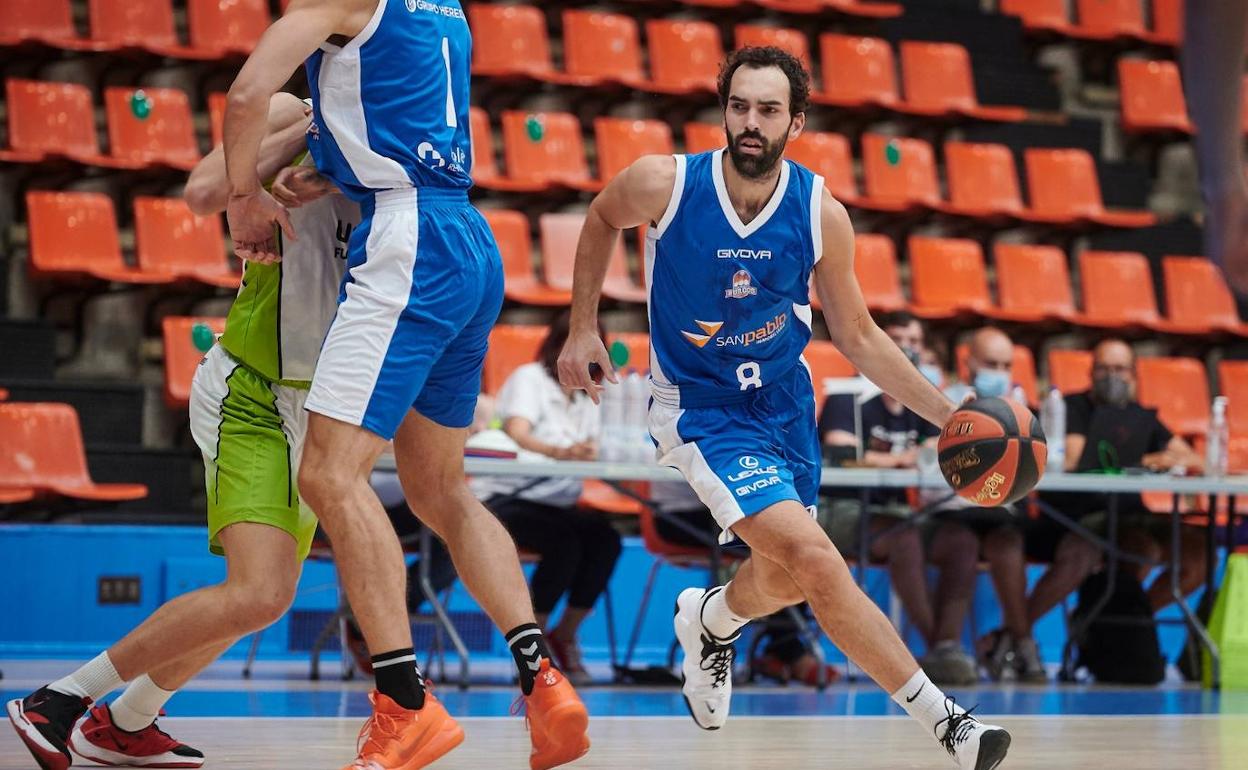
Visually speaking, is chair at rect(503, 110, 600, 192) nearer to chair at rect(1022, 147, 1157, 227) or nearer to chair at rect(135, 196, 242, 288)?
chair at rect(135, 196, 242, 288)

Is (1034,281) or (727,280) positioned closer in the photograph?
(727,280)

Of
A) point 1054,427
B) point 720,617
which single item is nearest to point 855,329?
point 720,617

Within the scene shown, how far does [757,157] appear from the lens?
351 centimetres

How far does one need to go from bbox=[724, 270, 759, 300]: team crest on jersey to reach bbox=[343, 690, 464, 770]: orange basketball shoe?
1231 millimetres

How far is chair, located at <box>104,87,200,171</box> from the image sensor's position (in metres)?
8.39

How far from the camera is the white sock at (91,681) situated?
117 inches

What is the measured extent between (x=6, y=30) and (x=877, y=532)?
213 inches

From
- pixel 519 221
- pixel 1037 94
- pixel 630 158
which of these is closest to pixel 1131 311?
pixel 1037 94

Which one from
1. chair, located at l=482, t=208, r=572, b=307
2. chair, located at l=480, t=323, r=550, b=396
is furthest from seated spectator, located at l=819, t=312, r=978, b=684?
chair, located at l=482, t=208, r=572, b=307

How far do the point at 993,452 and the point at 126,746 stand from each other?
6.05 feet

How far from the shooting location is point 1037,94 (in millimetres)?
11148

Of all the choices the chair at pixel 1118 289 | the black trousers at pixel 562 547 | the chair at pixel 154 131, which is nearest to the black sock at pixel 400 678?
the black trousers at pixel 562 547

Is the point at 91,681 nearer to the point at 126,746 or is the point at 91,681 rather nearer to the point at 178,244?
the point at 126,746

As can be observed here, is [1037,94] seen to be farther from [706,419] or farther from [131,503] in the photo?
[706,419]
